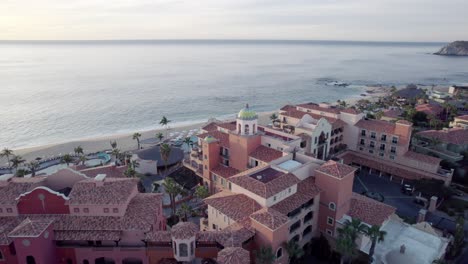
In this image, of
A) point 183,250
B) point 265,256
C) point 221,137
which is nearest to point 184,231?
point 183,250

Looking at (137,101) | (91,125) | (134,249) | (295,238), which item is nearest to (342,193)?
(295,238)

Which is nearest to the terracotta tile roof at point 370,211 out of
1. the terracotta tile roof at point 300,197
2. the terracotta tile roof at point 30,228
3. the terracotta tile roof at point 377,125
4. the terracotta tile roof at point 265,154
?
the terracotta tile roof at point 300,197

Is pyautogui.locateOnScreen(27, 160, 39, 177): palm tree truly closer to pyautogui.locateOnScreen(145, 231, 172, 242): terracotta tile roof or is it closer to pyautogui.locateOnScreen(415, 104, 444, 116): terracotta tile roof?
pyautogui.locateOnScreen(145, 231, 172, 242): terracotta tile roof

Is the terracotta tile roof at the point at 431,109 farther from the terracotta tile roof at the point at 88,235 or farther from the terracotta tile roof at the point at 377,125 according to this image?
the terracotta tile roof at the point at 88,235

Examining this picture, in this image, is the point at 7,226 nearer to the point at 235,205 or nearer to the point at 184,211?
the point at 184,211

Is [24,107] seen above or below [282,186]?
below

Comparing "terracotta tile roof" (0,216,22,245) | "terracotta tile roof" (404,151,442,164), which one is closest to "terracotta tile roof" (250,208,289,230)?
"terracotta tile roof" (0,216,22,245)

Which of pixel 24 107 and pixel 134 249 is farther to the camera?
pixel 24 107

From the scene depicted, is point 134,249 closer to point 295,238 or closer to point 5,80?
point 295,238
